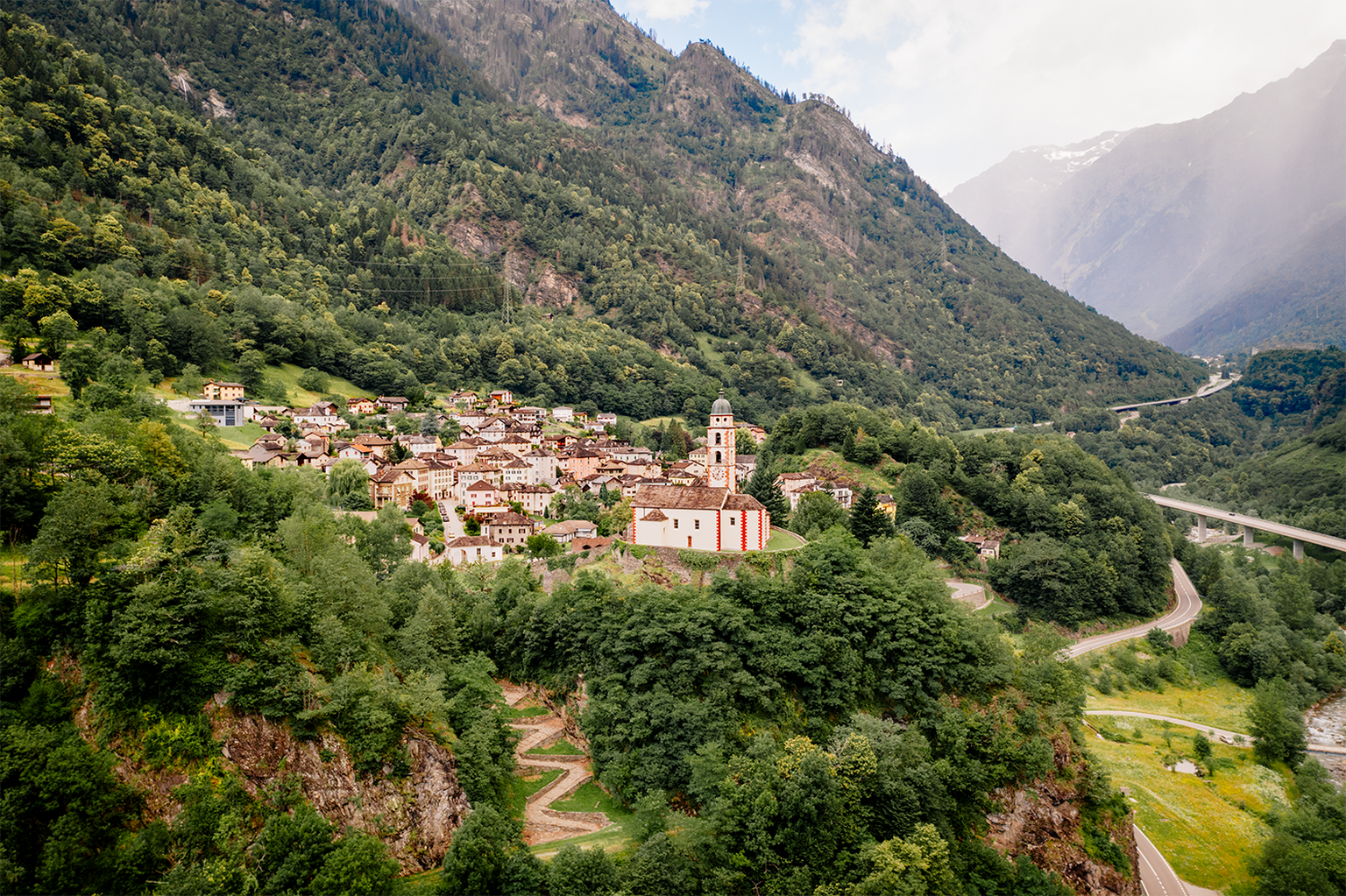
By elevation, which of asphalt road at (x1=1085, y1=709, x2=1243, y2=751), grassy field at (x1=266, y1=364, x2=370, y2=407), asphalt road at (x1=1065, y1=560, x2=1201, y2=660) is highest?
grassy field at (x1=266, y1=364, x2=370, y2=407)

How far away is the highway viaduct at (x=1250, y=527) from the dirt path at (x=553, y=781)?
9858cm

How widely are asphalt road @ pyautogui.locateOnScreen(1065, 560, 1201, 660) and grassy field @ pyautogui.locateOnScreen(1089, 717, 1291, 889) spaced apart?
1079cm

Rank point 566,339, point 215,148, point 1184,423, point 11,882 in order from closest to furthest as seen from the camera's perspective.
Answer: point 11,882, point 215,148, point 566,339, point 1184,423

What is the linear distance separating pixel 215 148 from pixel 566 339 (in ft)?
247

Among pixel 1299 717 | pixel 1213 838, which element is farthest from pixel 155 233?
pixel 1299 717

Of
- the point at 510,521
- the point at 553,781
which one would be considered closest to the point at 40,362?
the point at 510,521

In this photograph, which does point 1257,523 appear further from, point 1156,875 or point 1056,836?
point 1056,836

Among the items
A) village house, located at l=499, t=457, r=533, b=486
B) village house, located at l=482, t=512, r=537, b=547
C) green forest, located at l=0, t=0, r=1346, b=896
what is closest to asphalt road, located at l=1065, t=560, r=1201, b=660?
green forest, located at l=0, t=0, r=1346, b=896

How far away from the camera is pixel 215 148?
5384 inches

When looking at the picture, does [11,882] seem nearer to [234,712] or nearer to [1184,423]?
[234,712]

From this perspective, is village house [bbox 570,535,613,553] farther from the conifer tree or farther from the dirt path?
the conifer tree

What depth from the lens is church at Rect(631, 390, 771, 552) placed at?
4488 centimetres

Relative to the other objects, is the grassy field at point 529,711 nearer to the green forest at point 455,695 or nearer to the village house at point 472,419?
the green forest at point 455,695

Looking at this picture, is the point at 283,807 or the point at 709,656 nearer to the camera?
the point at 283,807
